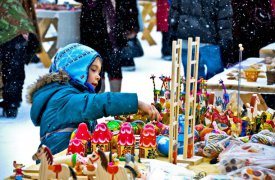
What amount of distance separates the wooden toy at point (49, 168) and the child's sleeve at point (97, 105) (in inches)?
27.3

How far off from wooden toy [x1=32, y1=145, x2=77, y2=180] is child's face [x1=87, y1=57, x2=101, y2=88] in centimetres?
117

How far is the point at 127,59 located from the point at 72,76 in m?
7.31

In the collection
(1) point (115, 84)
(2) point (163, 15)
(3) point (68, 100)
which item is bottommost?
(1) point (115, 84)

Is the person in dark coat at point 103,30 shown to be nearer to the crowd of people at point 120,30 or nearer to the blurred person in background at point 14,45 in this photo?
the crowd of people at point 120,30

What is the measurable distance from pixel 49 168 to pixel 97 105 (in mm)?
741

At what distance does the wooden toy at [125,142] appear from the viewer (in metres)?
3.50

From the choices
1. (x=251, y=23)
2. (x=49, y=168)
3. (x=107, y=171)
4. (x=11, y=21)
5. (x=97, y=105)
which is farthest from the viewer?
(x=251, y=23)

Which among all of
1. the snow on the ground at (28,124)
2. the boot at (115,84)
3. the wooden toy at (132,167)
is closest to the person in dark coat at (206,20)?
the boot at (115,84)

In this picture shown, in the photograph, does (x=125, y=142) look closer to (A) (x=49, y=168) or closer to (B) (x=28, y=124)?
(A) (x=49, y=168)

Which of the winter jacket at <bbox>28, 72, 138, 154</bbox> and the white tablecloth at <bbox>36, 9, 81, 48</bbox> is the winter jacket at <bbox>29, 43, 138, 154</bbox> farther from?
the white tablecloth at <bbox>36, 9, 81, 48</bbox>

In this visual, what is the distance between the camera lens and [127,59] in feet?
37.6

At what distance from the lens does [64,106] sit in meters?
3.92

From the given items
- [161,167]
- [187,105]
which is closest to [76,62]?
[187,105]

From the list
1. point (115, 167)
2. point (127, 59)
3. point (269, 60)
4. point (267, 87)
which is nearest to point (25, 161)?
point (267, 87)
